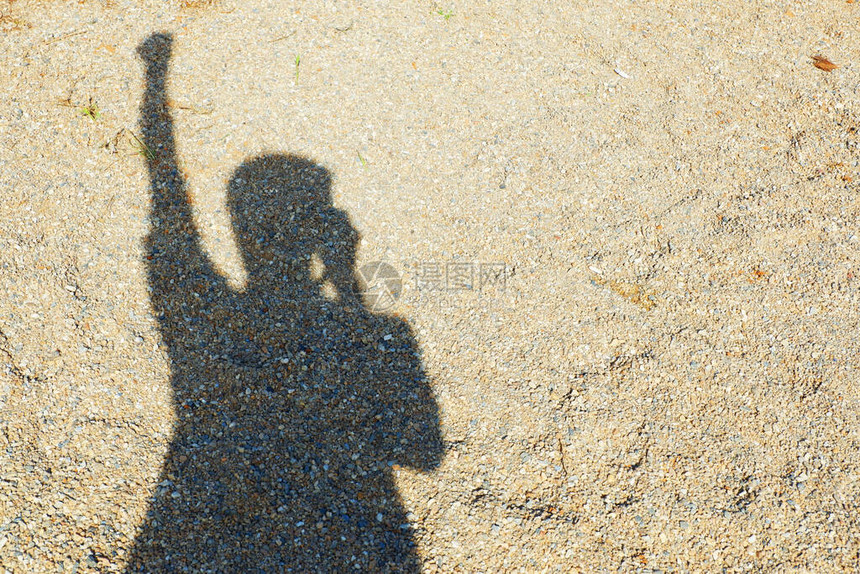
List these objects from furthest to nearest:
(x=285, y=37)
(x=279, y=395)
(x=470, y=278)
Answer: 1. (x=285, y=37)
2. (x=470, y=278)
3. (x=279, y=395)

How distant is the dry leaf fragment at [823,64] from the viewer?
4844mm

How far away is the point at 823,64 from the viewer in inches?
192

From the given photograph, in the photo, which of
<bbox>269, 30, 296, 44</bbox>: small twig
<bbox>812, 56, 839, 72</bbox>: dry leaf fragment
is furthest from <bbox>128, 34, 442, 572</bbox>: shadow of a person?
<bbox>812, 56, 839, 72</bbox>: dry leaf fragment

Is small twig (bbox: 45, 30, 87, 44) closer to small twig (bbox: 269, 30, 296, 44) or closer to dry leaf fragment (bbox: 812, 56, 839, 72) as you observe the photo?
small twig (bbox: 269, 30, 296, 44)

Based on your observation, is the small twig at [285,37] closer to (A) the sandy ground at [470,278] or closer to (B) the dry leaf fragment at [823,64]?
(A) the sandy ground at [470,278]

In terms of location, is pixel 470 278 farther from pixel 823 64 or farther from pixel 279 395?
pixel 823 64

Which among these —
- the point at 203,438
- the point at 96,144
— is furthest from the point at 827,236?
the point at 96,144

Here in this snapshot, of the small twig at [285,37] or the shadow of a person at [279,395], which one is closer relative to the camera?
the shadow of a person at [279,395]

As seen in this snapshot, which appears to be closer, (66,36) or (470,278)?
(470,278)

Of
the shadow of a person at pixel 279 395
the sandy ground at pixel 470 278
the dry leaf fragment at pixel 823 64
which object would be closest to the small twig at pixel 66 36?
the sandy ground at pixel 470 278

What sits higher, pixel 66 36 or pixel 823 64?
pixel 823 64

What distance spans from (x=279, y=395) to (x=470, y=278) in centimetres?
121

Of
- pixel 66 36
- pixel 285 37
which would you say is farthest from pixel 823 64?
pixel 66 36

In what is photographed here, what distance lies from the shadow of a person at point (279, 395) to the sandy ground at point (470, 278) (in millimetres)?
18
